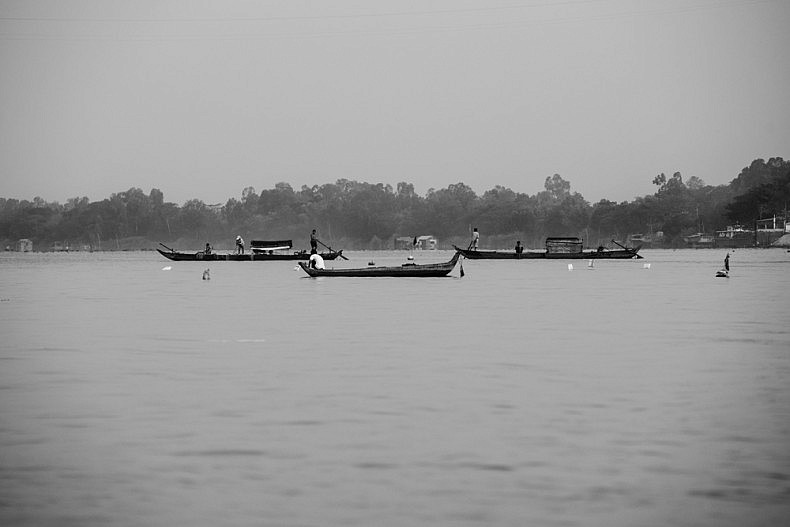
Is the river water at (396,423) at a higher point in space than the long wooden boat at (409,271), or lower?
lower

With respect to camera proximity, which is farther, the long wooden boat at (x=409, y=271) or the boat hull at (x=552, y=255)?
the boat hull at (x=552, y=255)

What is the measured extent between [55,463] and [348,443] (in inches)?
125

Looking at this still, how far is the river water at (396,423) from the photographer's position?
33.6 feet

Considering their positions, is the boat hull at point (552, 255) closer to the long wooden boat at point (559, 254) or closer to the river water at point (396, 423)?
the long wooden boat at point (559, 254)

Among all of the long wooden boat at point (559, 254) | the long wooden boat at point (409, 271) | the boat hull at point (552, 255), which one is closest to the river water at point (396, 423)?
the long wooden boat at point (409, 271)

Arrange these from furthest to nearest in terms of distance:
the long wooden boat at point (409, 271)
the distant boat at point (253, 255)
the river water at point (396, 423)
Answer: the distant boat at point (253, 255), the long wooden boat at point (409, 271), the river water at point (396, 423)

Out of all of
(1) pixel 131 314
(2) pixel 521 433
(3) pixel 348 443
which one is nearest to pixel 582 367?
(2) pixel 521 433

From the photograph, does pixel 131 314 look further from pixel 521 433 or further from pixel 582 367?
pixel 521 433

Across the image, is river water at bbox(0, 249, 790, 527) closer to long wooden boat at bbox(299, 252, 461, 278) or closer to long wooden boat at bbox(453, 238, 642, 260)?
long wooden boat at bbox(299, 252, 461, 278)

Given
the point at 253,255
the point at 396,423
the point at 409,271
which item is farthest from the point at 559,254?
the point at 396,423

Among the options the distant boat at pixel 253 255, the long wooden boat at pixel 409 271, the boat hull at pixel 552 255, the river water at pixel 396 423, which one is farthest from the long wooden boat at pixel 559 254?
the river water at pixel 396 423

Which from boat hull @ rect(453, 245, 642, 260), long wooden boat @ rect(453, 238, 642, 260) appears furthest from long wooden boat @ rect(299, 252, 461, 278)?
boat hull @ rect(453, 245, 642, 260)

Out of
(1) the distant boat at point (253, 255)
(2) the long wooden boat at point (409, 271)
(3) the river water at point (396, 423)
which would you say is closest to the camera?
(3) the river water at point (396, 423)

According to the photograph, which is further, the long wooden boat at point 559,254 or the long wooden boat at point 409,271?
the long wooden boat at point 559,254
